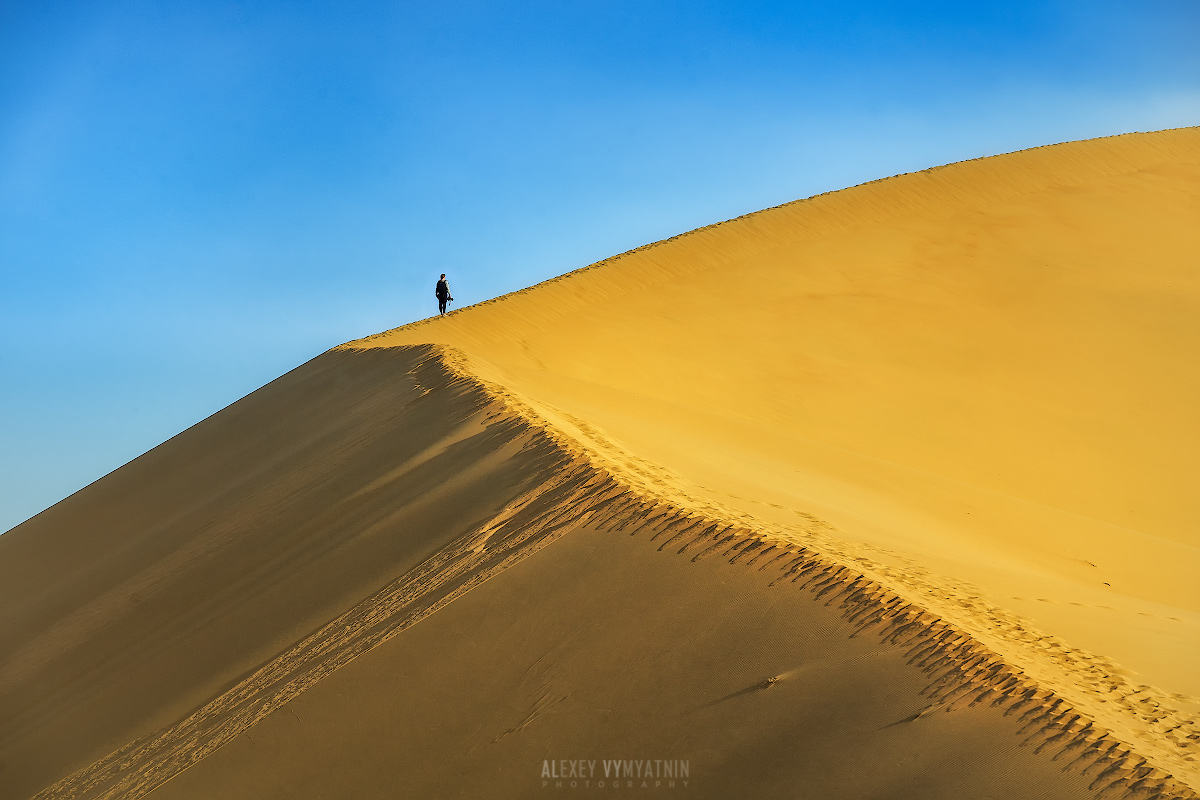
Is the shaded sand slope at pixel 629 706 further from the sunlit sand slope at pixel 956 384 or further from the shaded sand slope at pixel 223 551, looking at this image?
the shaded sand slope at pixel 223 551

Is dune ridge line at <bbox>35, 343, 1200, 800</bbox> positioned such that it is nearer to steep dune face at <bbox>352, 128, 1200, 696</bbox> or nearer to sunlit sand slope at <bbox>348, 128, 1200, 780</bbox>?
sunlit sand slope at <bbox>348, 128, 1200, 780</bbox>

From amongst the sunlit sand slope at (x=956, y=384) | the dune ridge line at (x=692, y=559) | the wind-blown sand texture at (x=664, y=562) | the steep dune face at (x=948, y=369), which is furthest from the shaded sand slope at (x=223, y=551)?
the steep dune face at (x=948, y=369)

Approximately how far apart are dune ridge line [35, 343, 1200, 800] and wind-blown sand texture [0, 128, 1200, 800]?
29 mm

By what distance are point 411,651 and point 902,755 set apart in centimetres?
332

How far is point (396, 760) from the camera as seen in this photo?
5453 millimetres

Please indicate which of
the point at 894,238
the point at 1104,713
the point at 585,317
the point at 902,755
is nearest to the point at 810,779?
the point at 902,755

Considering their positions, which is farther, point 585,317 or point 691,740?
point 585,317

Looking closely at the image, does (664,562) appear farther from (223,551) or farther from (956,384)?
(956,384)

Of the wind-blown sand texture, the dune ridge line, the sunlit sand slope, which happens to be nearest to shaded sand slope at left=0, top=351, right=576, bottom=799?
the wind-blown sand texture

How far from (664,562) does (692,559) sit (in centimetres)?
20

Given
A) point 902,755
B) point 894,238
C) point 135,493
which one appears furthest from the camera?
point 894,238

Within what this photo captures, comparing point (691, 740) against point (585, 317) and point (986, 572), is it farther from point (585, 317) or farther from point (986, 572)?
point (585, 317)

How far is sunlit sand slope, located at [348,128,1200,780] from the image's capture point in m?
6.82

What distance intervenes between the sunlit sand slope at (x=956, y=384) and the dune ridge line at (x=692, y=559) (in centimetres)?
15
